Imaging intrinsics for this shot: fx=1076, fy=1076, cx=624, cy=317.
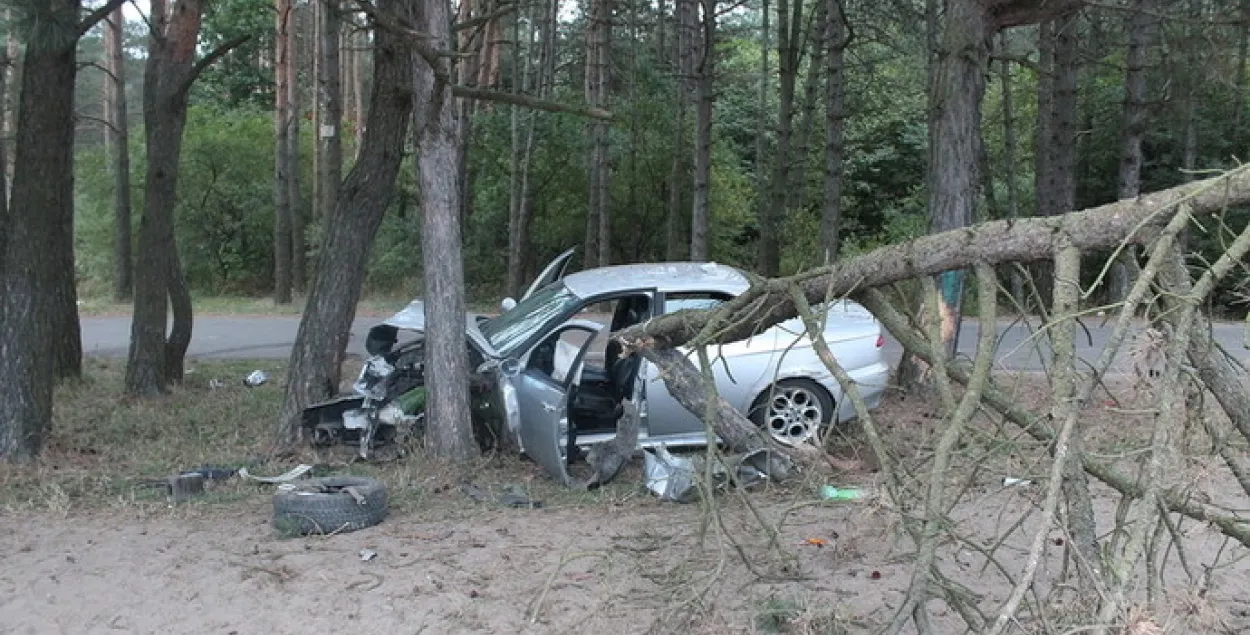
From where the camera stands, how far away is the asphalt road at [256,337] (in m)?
14.3

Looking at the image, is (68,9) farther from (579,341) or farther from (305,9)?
(305,9)

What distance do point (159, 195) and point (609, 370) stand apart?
17.6 feet

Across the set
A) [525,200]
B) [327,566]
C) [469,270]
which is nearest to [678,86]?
[525,200]

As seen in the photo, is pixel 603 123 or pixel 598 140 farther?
pixel 598 140

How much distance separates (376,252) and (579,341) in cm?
1828

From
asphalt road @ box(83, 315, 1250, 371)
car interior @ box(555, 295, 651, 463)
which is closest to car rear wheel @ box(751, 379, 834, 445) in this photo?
car interior @ box(555, 295, 651, 463)

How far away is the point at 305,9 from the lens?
29.8 metres

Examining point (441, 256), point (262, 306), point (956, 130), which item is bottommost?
point (262, 306)

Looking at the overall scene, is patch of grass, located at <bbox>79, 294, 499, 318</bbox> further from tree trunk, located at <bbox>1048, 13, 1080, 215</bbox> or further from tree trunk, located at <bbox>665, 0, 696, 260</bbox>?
tree trunk, located at <bbox>1048, 13, 1080, 215</bbox>

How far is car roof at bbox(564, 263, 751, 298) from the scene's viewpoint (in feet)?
26.8

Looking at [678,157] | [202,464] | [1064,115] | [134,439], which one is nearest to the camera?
[202,464]

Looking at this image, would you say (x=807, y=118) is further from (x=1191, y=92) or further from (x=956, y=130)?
(x=956, y=130)

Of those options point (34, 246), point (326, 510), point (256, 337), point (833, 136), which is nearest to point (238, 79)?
point (256, 337)

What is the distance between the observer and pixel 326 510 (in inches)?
246
